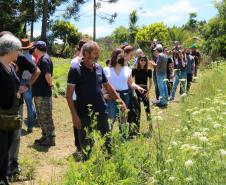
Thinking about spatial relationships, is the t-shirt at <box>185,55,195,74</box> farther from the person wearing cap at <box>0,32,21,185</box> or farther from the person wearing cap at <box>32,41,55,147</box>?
the person wearing cap at <box>0,32,21,185</box>

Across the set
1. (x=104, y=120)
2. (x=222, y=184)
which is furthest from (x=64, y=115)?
(x=222, y=184)

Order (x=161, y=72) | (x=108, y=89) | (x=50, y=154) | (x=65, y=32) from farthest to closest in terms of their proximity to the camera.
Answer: (x=65, y=32), (x=161, y=72), (x=50, y=154), (x=108, y=89)

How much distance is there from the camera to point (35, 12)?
34.3 meters

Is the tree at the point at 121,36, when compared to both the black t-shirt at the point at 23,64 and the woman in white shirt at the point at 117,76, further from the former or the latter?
the black t-shirt at the point at 23,64

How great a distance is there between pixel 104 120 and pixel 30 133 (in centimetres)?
378

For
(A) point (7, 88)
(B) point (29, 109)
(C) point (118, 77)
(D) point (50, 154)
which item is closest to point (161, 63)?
(B) point (29, 109)

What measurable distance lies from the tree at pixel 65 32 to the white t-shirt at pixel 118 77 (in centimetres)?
3032

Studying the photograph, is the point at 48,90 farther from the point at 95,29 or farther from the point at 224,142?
the point at 95,29

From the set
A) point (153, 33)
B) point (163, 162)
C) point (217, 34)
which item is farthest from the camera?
point (153, 33)

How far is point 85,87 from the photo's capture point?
5629 millimetres

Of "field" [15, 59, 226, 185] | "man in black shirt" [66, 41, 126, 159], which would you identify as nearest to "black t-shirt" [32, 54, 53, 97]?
"field" [15, 59, 226, 185]

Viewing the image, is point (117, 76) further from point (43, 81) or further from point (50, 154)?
point (50, 154)

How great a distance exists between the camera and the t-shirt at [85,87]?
5.62m

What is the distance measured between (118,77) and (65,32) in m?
30.8
